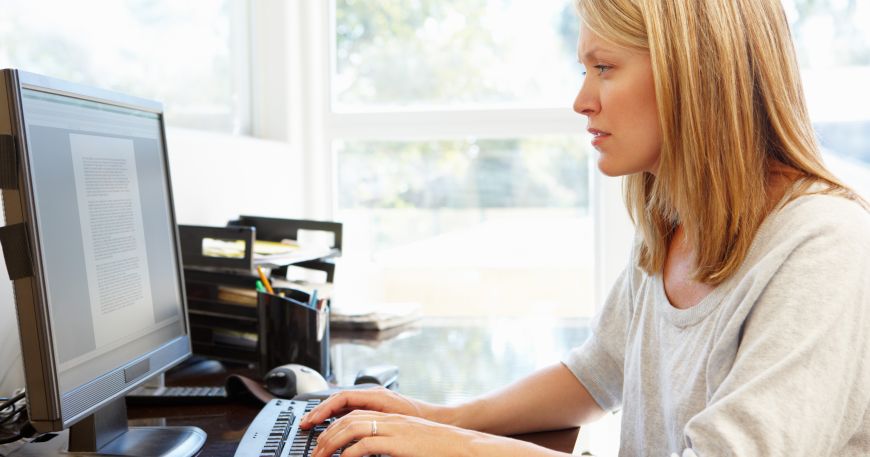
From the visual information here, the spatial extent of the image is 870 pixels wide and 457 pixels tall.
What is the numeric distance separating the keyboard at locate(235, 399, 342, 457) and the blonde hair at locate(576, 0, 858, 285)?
19.2 inches

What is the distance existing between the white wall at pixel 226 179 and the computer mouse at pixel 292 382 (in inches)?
14.0

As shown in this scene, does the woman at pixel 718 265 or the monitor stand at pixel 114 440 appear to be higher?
the woman at pixel 718 265

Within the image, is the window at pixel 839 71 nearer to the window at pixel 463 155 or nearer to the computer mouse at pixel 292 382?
the window at pixel 463 155

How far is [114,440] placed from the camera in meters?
1.01

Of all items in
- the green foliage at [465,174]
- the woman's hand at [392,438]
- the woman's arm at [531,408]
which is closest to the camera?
the woman's hand at [392,438]

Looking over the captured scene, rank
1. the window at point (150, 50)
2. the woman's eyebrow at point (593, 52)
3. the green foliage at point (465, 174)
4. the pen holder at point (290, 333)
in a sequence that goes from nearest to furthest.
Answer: the woman's eyebrow at point (593, 52) < the pen holder at point (290, 333) < the window at point (150, 50) < the green foliage at point (465, 174)

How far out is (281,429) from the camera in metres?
1.00

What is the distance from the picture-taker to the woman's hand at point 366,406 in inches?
39.8

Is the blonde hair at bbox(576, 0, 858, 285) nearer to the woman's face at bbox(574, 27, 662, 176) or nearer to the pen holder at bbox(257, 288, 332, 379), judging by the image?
the woman's face at bbox(574, 27, 662, 176)

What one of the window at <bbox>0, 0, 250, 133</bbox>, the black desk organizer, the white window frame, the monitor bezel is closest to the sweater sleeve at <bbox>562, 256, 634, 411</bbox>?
the black desk organizer

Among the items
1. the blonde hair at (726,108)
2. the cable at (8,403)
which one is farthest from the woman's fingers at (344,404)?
the blonde hair at (726,108)

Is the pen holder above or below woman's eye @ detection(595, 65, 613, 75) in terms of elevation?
below

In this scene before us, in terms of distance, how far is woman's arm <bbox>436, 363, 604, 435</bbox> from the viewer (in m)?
1.12

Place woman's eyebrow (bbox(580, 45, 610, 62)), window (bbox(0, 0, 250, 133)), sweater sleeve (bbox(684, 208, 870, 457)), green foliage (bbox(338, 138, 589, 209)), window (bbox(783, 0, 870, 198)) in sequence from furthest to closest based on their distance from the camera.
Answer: green foliage (bbox(338, 138, 589, 209)) → window (bbox(783, 0, 870, 198)) → window (bbox(0, 0, 250, 133)) → woman's eyebrow (bbox(580, 45, 610, 62)) → sweater sleeve (bbox(684, 208, 870, 457))
